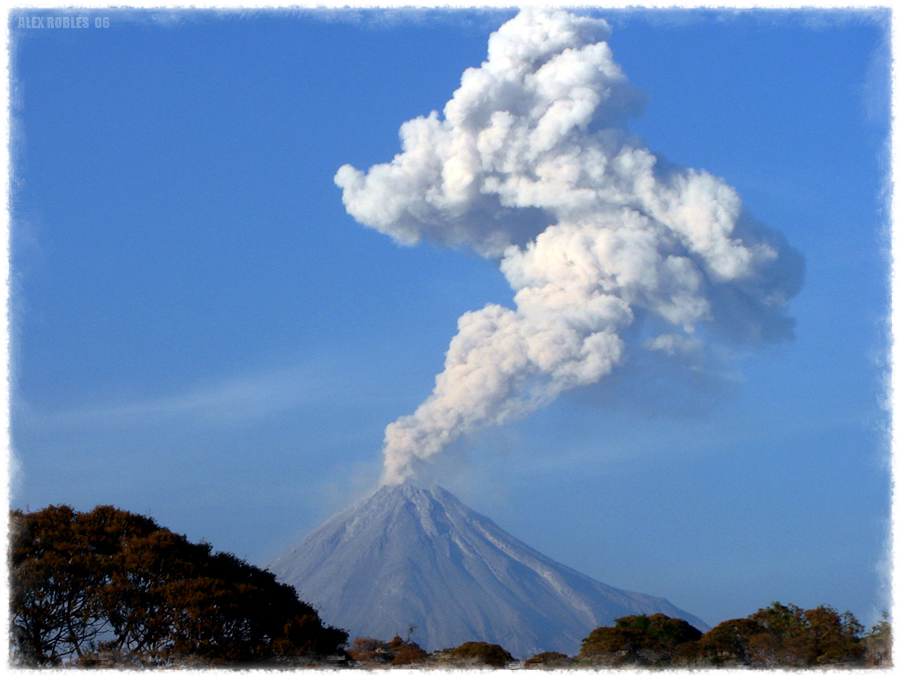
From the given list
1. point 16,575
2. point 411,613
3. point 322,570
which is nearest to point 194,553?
point 16,575

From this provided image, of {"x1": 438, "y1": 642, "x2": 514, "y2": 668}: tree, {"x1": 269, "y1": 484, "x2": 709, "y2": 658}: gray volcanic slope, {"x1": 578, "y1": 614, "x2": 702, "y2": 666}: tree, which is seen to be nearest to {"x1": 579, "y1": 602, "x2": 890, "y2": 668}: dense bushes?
{"x1": 578, "y1": 614, "x2": 702, "y2": 666}: tree

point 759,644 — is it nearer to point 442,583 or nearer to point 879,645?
point 879,645

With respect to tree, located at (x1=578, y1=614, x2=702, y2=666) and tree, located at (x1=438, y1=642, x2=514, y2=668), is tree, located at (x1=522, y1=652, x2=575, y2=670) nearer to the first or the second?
tree, located at (x1=578, y1=614, x2=702, y2=666)

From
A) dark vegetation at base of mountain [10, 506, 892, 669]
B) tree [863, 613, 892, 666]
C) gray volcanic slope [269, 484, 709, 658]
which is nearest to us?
dark vegetation at base of mountain [10, 506, 892, 669]

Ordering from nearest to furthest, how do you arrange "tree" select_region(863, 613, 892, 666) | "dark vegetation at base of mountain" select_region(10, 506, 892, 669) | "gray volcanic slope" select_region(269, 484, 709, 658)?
1. "dark vegetation at base of mountain" select_region(10, 506, 892, 669)
2. "tree" select_region(863, 613, 892, 666)
3. "gray volcanic slope" select_region(269, 484, 709, 658)

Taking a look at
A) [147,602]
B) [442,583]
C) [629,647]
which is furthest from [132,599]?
[442,583]

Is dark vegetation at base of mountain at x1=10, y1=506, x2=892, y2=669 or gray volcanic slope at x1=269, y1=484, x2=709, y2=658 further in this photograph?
gray volcanic slope at x1=269, y1=484, x2=709, y2=658
